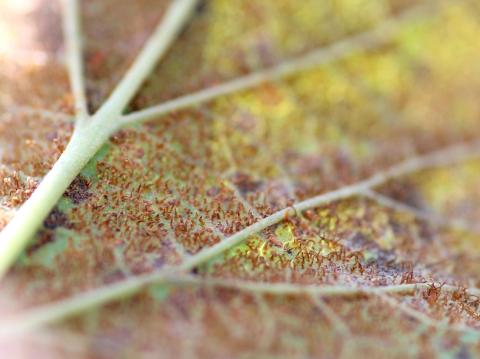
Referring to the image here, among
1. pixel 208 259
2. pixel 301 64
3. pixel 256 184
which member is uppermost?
pixel 301 64

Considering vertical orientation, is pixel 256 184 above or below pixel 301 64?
below

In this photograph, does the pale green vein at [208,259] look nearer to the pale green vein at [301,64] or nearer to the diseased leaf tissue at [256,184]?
the diseased leaf tissue at [256,184]

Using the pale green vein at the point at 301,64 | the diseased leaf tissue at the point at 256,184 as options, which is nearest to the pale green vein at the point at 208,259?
the diseased leaf tissue at the point at 256,184

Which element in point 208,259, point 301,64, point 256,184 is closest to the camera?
point 208,259

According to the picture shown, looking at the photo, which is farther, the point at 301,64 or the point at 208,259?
the point at 301,64

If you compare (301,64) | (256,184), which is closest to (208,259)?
(256,184)

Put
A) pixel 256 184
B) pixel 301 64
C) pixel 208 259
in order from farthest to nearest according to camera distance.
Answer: pixel 301 64 < pixel 256 184 < pixel 208 259

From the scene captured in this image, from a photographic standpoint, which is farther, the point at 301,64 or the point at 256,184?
the point at 301,64

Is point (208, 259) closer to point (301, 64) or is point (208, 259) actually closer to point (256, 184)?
point (256, 184)

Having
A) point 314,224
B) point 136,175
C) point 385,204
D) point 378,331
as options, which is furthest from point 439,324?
Answer: point 136,175
